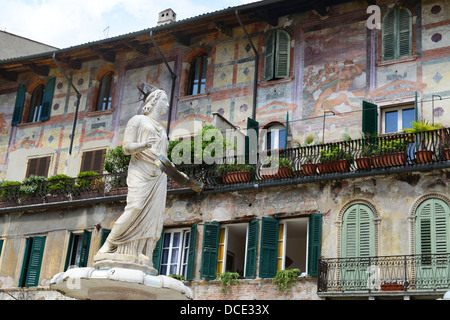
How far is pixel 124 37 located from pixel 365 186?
10430 mm

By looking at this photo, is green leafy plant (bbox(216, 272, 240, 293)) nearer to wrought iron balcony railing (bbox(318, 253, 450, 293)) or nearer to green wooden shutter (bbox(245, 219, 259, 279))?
green wooden shutter (bbox(245, 219, 259, 279))

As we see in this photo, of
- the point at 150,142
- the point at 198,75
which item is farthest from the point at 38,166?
the point at 150,142

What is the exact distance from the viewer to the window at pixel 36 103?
27.9 metres

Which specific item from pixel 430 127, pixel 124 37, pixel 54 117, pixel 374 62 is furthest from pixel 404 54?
pixel 54 117

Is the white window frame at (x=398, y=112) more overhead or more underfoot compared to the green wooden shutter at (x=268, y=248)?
more overhead

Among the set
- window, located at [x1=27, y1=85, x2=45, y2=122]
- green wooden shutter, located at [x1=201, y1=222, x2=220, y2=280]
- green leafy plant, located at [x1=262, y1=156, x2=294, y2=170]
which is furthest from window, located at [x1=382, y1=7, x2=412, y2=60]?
window, located at [x1=27, y1=85, x2=45, y2=122]

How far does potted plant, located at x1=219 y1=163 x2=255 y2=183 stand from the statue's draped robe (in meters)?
11.3

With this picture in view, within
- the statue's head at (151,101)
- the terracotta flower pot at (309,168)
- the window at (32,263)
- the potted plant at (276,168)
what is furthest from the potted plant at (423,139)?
the window at (32,263)

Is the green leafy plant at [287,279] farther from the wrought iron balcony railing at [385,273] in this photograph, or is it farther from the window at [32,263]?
the window at [32,263]

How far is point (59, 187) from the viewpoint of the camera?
24.9 m

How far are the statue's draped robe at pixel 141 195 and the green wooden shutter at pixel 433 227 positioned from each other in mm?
10376

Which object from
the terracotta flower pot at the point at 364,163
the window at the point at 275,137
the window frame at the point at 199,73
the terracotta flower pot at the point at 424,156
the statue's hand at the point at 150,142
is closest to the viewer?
Result: the statue's hand at the point at 150,142

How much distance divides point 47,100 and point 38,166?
2.66 m

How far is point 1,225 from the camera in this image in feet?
84.7
